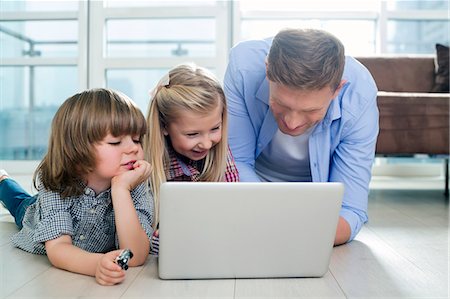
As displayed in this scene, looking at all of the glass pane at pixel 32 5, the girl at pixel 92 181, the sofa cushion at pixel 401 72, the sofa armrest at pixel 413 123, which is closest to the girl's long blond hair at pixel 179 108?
the girl at pixel 92 181

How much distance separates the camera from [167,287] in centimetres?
111

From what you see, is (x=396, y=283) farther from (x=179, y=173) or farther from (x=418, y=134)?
(x=418, y=134)

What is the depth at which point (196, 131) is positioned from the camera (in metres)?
1.44

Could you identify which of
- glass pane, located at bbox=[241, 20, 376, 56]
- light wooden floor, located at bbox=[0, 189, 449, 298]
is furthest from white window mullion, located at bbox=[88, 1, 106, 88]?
light wooden floor, located at bbox=[0, 189, 449, 298]

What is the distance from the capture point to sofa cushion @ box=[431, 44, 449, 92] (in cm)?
320

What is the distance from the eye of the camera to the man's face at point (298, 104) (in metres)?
1.40

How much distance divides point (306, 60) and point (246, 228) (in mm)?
495

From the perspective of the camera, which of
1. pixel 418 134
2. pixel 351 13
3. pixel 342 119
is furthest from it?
pixel 351 13

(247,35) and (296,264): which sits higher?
(247,35)

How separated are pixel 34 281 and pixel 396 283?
754mm

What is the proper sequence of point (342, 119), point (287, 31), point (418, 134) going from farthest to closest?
point (418, 134), point (342, 119), point (287, 31)

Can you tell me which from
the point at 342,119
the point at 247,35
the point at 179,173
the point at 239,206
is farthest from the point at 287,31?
the point at 247,35

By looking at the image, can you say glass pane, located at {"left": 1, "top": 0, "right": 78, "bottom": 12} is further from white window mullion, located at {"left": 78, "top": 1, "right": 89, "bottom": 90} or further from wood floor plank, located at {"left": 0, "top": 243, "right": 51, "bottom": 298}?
wood floor plank, located at {"left": 0, "top": 243, "right": 51, "bottom": 298}

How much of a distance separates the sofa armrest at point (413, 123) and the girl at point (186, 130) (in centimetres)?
131
